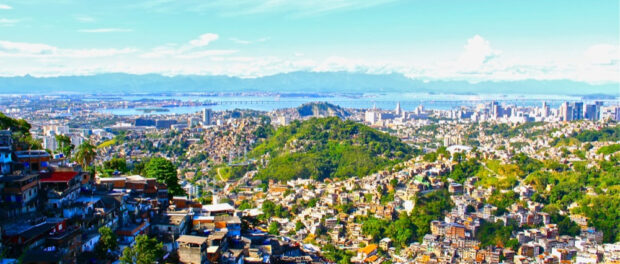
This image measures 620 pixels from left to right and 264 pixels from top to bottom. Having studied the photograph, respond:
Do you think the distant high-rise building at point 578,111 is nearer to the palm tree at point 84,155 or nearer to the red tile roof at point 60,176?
the palm tree at point 84,155

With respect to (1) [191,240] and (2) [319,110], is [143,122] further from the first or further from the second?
(1) [191,240]

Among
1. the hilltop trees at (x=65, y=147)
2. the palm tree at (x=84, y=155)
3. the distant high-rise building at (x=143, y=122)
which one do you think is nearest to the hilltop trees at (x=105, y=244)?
the palm tree at (x=84, y=155)

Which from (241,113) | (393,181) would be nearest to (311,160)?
(393,181)

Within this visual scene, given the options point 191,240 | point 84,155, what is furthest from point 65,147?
point 191,240

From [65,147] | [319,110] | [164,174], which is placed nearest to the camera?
[164,174]

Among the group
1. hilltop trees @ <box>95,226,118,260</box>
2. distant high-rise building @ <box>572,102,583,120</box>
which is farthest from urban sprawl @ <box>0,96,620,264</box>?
distant high-rise building @ <box>572,102,583,120</box>

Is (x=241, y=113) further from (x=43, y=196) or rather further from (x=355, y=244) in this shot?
(x=43, y=196)

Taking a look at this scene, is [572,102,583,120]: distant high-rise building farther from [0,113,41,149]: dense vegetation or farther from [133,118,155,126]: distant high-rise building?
[0,113,41,149]: dense vegetation
